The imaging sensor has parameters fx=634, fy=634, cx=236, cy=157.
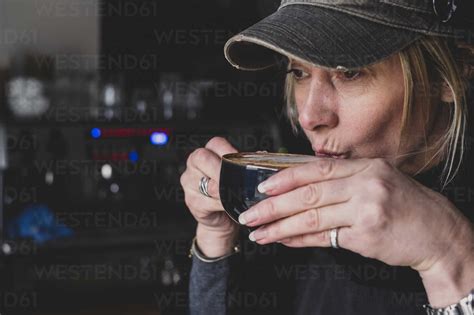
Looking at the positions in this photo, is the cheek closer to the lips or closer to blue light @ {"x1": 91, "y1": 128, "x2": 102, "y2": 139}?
the lips

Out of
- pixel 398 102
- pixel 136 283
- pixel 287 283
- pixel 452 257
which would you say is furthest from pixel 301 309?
pixel 136 283

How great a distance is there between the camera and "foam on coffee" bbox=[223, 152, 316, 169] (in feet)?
2.51

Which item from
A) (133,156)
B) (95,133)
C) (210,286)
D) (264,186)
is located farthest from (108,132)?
(264,186)

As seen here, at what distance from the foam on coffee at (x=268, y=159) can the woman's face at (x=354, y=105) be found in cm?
15

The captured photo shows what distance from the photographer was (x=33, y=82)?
3.61 meters

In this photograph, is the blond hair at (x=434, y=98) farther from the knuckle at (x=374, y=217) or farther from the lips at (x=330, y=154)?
the knuckle at (x=374, y=217)

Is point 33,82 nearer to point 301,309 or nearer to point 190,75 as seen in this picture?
point 190,75

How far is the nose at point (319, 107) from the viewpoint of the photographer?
3.33 feet

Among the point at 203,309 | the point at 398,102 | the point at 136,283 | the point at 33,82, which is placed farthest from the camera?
the point at 33,82

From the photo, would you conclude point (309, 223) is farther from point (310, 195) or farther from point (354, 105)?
point (354, 105)

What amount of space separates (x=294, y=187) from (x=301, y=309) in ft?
2.10

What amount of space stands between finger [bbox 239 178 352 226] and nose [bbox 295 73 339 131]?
29 cm

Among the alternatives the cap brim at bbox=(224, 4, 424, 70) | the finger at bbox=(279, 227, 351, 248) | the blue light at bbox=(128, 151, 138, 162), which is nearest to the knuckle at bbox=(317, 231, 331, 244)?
the finger at bbox=(279, 227, 351, 248)

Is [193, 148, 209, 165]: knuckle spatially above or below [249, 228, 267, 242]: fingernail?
above
